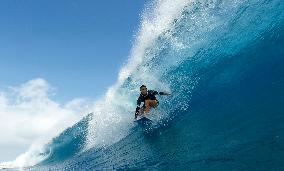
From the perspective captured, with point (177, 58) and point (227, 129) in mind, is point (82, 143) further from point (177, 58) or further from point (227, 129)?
point (227, 129)

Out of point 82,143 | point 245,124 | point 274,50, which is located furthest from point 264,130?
point 82,143

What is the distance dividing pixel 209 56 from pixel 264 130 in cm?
871

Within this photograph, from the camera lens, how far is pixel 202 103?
464 inches

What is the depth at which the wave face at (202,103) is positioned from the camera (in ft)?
23.4

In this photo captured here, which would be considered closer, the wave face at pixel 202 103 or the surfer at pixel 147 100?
the wave face at pixel 202 103

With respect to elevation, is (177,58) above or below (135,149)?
above

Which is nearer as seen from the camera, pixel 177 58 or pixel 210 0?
pixel 177 58

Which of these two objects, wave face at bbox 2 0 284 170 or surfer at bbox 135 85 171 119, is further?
surfer at bbox 135 85 171 119

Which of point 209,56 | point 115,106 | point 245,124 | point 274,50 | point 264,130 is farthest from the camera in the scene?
point 115,106

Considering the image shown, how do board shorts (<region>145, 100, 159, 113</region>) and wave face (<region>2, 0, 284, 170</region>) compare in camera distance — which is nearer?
wave face (<region>2, 0, 284, 170</region>)

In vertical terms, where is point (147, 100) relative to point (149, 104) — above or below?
above

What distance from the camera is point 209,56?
15.5m

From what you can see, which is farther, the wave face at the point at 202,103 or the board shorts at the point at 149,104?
the board shorts at the point at 149,104

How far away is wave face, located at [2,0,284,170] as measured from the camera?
23.4 feet
